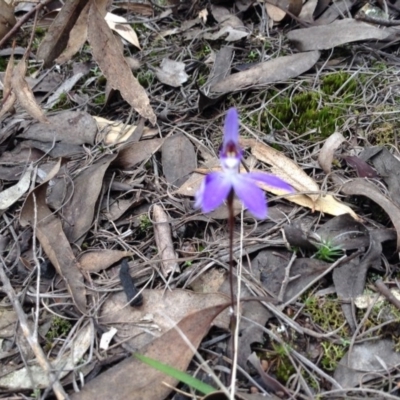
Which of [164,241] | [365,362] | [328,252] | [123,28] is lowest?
[365,362]

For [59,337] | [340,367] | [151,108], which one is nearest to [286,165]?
[151,108]

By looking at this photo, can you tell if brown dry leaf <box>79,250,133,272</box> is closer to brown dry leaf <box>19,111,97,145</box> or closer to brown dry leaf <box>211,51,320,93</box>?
brown dry leaf <box>19,111,97,145</box>

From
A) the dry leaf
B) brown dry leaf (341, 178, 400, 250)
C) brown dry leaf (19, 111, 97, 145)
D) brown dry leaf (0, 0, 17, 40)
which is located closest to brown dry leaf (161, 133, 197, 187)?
brown dry leaf (19, 111, 97, 145)

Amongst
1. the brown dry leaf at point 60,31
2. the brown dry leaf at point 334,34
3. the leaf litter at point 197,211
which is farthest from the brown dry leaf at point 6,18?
the brown dry leaf at point 334,34

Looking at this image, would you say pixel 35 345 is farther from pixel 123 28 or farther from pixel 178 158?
pixel 123 28

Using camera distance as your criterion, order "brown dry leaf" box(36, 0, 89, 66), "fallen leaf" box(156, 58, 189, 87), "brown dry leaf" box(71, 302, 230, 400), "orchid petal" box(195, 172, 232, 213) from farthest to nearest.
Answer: "fallen leaf" box(156, 58, 189, 87)
"brown dry leaf" box(36, 0, 89, 66)
"brown dry leaf" box(71, 302, 230, 400)
"orchid petal" box(195, 172, 232, 213)

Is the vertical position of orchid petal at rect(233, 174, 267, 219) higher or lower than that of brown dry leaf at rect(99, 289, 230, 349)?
higher

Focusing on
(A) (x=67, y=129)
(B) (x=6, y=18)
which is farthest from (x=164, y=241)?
(B) (x=6, y=18)
